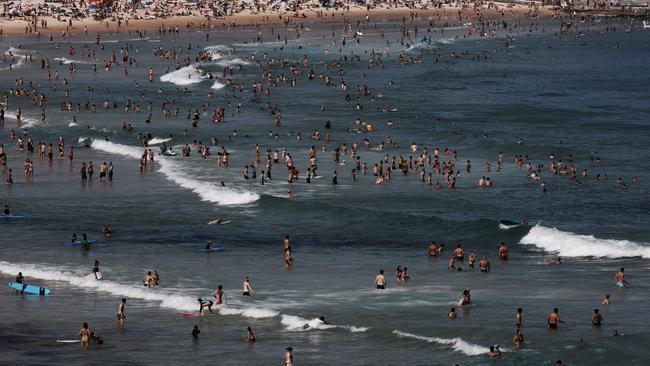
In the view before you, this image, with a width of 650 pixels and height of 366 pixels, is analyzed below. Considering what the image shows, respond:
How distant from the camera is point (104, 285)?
49.0 m

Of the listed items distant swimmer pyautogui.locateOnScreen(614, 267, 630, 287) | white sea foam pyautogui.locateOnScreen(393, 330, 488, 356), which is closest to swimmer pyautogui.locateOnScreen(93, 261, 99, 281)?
white sea foam pyautogui.locateOnScreen(393, 330, 488, 356)

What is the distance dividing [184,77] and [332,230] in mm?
69101

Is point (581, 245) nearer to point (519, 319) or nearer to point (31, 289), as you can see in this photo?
point (519, 319)

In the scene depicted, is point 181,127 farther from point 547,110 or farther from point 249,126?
point 547,110

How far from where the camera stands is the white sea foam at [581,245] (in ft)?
180

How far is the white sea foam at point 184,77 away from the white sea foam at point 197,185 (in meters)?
40.3

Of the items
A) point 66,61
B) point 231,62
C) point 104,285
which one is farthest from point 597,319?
point 66,61

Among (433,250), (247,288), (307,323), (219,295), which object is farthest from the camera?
(433,250)

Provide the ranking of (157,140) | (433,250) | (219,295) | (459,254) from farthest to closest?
(157,140)
(433,250)
(459,254)
(219,295)

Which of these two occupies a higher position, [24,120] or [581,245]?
[581,245]

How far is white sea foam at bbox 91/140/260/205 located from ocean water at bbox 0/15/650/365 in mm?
182

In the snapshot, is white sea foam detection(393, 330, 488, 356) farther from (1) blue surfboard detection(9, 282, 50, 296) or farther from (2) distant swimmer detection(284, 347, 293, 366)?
(1) blue surfboard detection(9, 282, 50, 296)

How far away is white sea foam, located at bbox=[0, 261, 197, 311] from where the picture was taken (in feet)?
152

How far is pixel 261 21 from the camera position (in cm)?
19562
